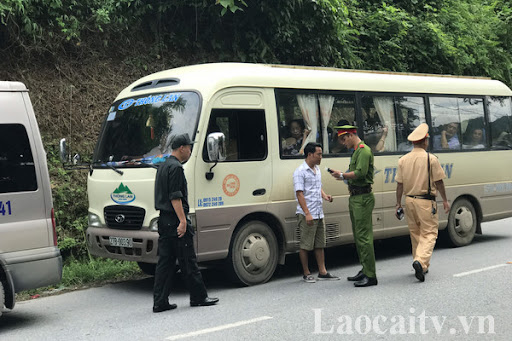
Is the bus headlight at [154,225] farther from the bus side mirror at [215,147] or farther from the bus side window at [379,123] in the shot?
the bus side window at [379,123]

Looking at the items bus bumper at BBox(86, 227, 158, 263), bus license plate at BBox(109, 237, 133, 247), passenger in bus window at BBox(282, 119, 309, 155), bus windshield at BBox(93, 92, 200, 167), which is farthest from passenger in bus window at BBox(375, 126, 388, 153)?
bus license plate at BBox(109, 237, 133, 247)

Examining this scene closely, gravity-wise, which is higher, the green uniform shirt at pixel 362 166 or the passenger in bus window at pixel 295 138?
the passenger in bus window at pixel 295 138

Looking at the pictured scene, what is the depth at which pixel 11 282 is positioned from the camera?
664cm

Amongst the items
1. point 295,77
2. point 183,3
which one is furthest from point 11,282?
point 183,3

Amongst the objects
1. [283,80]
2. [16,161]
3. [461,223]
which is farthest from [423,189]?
[16,161]

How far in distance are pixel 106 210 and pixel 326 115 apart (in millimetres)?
3434

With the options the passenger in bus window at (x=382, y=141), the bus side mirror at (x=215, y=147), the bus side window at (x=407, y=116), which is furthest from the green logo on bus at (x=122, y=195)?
the bus side window at (x=407, y=116)

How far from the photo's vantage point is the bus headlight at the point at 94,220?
887 cm

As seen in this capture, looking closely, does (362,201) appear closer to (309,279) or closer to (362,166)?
(362,166)

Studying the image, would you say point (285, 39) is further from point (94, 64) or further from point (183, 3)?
point (94, 64)

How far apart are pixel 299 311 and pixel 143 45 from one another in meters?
8.33

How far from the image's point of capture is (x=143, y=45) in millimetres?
13883

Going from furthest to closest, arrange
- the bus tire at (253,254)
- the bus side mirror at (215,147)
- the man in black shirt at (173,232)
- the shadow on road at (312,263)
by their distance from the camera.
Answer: the shadow on road at (312,263)
the bus tire at (253,254)
the bus side mirror at (215,147)
the man in black shirt at (173,232)

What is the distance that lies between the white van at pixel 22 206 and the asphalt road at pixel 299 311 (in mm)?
530
